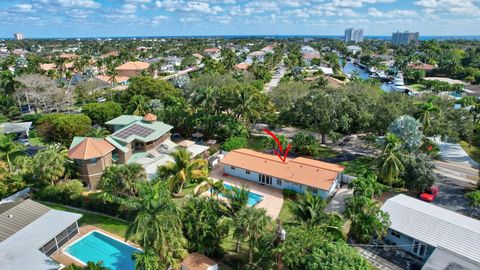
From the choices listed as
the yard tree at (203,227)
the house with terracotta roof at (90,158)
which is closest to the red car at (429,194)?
the yard tree at (203,227)

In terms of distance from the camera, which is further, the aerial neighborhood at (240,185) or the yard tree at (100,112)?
the yard tree at (100,112)

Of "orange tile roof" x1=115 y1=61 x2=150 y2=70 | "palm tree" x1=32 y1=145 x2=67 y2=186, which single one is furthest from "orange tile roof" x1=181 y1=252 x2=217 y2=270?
"orange tile roof" x1=115 y1=61 x2=150 y2=70

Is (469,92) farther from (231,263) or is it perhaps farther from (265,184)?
(231,263)

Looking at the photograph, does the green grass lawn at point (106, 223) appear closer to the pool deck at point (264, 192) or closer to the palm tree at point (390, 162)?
the pool deck at point (264, 192)

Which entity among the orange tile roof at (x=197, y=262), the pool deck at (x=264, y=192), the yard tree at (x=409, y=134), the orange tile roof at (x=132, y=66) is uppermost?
the orange tile roof at (x=132, y=66)

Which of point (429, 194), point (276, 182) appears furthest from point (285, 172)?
point (429, 194)

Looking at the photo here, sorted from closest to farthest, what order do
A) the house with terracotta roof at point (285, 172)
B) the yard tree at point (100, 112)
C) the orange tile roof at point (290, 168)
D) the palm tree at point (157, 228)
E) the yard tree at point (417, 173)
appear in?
the palm tree at point (157, 228)
the yard tree at point (417, 173)
the house with terracotta roof at point (285, 172)
the orange tile roof at point (290, 168)
the yard tree at point (100, 112)

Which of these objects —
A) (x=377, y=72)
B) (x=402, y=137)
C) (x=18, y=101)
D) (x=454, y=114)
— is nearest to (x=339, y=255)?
(x=402, y=137)

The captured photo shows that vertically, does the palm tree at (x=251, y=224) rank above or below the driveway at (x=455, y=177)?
above
